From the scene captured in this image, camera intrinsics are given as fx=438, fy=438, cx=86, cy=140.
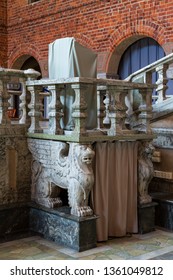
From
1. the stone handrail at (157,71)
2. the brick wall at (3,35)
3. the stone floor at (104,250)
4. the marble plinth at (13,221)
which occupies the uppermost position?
the brick wall at (3,35)

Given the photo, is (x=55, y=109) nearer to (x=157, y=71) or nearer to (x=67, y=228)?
(x=67, y=228)

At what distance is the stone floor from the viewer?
13.9 ft

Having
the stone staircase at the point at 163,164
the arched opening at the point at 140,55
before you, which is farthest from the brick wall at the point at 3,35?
the stone staircase at the point at 163,164

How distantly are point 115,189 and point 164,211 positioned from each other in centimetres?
84

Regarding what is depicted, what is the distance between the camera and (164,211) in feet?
17.3

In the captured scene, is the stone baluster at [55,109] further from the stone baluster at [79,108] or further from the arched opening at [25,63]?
the arched opening at [25,63]

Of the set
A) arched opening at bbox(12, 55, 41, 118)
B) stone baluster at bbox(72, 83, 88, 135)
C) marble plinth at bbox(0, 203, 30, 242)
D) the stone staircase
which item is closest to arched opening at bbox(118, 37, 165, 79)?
the stone staircase

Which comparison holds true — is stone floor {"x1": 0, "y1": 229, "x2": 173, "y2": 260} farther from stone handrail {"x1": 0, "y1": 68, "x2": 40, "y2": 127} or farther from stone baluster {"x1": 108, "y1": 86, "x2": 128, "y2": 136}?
stone handrail {"x1": 0, "y1": 68, "x2": 40, "y2": 127}

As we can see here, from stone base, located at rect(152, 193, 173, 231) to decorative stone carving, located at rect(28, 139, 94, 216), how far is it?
3.89ft

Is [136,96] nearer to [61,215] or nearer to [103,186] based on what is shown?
[103,186]

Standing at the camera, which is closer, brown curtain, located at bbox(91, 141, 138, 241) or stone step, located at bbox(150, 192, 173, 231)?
brown curtain, located at bbox(91, 141, 138, 241)

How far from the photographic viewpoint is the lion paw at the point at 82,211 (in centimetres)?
439

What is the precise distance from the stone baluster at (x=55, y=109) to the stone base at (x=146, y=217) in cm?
131

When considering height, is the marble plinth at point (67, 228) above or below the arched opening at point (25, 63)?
below
